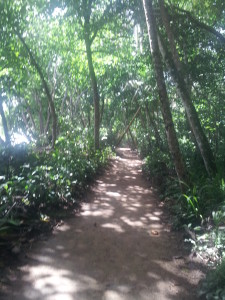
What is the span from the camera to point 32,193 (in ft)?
17.6

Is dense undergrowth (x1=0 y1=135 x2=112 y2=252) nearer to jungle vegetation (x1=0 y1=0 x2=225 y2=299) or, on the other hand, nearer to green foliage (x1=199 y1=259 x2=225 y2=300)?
jungle vegetation (x1=0 y1=0 x2=225 y2=299)

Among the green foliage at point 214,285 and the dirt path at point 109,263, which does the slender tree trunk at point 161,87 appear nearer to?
the dirt path at point 109,263

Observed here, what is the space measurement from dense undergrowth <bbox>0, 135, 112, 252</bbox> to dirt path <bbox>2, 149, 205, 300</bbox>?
428 millimetres

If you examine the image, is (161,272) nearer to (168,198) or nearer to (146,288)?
(146,288)

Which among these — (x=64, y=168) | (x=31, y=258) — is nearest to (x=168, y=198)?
(x=64, y=168)

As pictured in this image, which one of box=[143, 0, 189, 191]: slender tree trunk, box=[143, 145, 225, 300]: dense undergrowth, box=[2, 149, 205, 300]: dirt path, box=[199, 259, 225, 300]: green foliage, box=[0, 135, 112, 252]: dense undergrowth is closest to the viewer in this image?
box=[199, 259, 225, 300]: green foliage

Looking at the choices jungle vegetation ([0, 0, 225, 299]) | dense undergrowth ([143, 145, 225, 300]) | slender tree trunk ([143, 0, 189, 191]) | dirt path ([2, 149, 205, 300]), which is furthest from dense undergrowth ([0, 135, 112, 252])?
slender tree trunk ([143, 0, 189, 191])

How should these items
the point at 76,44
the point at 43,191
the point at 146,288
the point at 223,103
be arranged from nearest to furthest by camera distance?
the point at 146,288 < the point at 43,191 < the point at 223,103 < the point at 76,44

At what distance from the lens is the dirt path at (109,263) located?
10.8 ft

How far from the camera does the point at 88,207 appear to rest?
6.80m

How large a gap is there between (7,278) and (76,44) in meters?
Result: 11.7

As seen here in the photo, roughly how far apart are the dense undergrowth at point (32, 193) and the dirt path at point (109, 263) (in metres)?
0.43

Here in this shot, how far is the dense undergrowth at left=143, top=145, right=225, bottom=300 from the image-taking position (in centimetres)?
312

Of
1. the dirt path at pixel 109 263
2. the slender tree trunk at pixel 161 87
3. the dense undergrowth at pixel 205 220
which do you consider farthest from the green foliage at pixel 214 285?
the slender tree trunk at pixel 161 87
